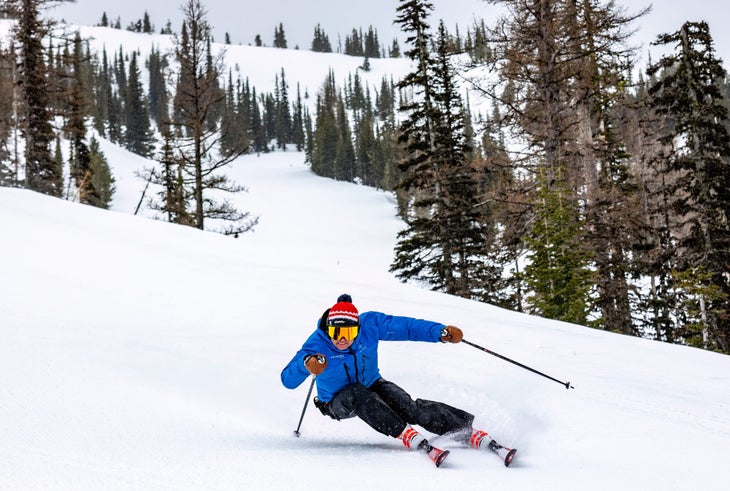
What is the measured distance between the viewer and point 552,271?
11547 mm

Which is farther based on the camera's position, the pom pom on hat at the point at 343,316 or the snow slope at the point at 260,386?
the pom pom on hat at the point at 343,316

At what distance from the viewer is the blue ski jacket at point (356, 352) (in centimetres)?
403

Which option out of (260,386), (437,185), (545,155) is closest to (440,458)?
(260,386)

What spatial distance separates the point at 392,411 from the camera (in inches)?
148

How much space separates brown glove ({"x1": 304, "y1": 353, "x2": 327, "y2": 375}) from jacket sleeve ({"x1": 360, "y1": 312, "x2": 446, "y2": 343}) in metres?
0.65

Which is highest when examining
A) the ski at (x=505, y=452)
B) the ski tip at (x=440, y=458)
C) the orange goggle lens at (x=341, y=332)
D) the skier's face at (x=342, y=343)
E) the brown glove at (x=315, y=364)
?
the orange goggle lens at (x=341, y=332)

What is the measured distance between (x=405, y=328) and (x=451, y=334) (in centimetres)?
42

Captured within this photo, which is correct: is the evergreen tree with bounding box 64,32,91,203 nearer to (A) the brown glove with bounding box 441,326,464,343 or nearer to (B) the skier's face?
(B) the skier's face

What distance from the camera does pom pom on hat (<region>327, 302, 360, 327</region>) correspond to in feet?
13.0

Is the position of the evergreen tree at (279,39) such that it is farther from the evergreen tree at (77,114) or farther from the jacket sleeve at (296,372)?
the jacket sleeve at (296,372)

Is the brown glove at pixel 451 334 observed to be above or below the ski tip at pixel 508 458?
above

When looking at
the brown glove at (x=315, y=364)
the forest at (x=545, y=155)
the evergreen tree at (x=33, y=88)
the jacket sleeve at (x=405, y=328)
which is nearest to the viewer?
the brown glove at (x=315, y=364)

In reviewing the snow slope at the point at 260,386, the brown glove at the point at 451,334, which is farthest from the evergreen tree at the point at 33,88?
the brown glove at the point at 451,334

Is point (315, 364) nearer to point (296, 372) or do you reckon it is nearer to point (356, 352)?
point (296, 372)
